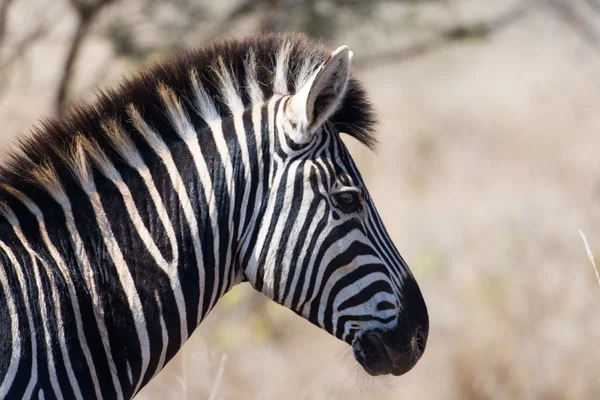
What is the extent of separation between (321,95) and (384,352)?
1.14 m

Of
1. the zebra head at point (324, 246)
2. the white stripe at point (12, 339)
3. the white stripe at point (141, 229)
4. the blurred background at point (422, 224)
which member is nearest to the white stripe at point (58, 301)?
the white stripe at point (12, 339)

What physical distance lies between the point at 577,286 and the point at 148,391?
5524 millimetres

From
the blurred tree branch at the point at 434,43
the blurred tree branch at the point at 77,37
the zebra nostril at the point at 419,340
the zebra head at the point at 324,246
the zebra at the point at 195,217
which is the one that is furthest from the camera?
the blurred tree branch at the point at 434,43

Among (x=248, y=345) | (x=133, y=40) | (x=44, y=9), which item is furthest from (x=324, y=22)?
(x=248, y=345)

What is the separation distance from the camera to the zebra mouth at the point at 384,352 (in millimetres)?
3357

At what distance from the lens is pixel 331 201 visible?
131 inches

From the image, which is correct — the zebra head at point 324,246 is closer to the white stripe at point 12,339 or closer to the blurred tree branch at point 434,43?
the white stripe at point 12,339

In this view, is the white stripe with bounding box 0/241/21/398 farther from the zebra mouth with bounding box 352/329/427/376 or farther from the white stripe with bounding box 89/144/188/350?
the zebra mouth with bounding box 352/329/427/376

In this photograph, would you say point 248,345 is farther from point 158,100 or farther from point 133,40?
point 158,100

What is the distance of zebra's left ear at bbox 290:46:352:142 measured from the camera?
321 cm

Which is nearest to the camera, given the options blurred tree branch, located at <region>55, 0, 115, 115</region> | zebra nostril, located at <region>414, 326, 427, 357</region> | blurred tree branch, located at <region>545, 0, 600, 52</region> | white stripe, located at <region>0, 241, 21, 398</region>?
white stripe, located at <region>0, 241, 21, 398</region>

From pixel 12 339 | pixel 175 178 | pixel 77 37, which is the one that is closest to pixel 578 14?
pixel 77 37

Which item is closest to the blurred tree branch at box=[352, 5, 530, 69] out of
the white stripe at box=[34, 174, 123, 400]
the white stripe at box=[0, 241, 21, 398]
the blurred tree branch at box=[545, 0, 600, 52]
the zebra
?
the blurred tree branch at box=[545, 0, 600, 52]

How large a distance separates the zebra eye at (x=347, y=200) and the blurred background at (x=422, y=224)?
124 inches
